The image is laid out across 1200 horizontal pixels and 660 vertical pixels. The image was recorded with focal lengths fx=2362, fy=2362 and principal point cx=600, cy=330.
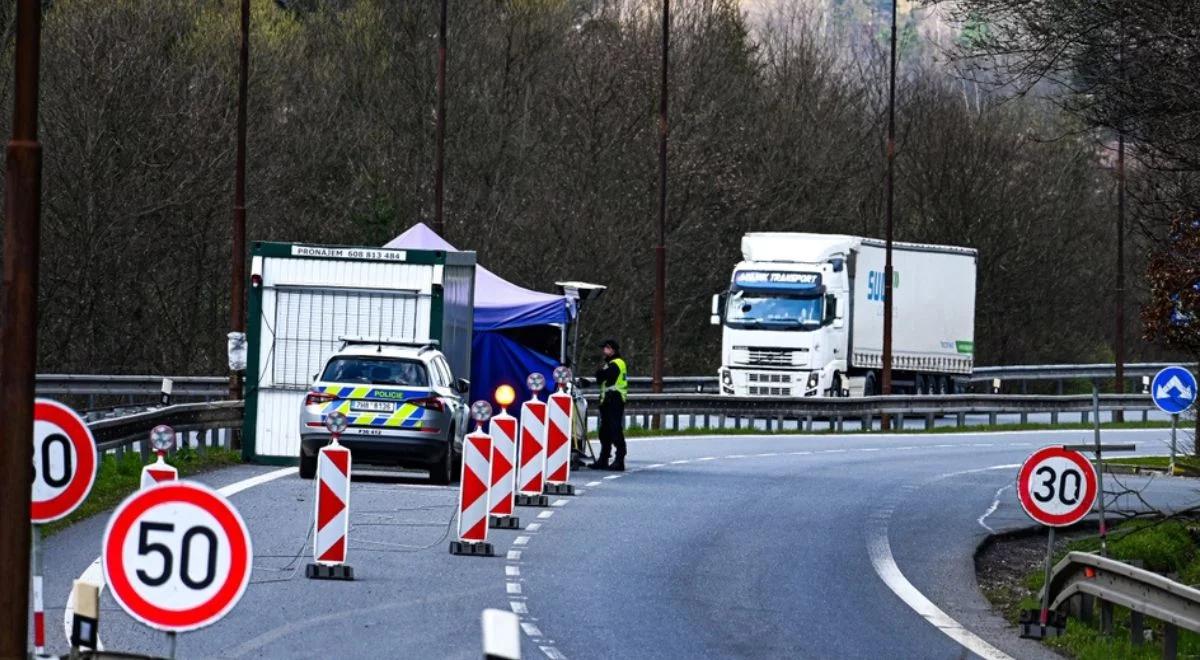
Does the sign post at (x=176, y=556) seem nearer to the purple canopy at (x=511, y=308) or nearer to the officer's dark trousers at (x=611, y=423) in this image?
the officer's dark trousers at (x=611, y=423)

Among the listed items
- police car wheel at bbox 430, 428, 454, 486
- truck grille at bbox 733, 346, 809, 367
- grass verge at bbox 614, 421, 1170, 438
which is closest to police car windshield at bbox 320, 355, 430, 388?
police car wheel at bbox 430, 428, 454, 486

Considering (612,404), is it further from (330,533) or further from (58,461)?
(58,461)

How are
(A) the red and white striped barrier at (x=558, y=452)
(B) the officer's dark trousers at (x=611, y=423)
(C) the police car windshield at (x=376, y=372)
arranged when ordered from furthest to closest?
(B) the officer's dark trousers at (x=611, y=423), (C) the police car windshield at (x=376, y=372), (A) the red and white striped barrier at (x=558, y=452)

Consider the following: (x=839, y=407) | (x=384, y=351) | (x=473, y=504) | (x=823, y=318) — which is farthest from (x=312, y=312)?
(x=823, y=318)

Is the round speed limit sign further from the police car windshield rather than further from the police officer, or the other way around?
the police officer

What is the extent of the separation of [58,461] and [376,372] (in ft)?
47.0

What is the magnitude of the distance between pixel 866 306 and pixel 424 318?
2370cm

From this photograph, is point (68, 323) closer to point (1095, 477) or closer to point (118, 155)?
point (118, 155)

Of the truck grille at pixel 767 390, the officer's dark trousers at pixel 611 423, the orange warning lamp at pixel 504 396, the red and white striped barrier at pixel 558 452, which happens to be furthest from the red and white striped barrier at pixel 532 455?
the truck grille at pixel 767 390

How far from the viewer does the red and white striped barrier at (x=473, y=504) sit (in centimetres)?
1908

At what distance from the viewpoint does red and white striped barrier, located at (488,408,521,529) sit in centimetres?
2050

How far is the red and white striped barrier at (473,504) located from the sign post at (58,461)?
7.17 meters

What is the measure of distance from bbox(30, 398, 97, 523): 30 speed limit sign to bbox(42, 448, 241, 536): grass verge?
7620mm

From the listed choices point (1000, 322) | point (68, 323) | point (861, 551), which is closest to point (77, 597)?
point (861, 551)
